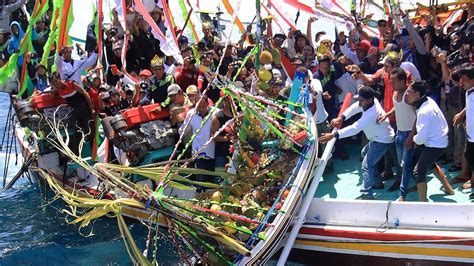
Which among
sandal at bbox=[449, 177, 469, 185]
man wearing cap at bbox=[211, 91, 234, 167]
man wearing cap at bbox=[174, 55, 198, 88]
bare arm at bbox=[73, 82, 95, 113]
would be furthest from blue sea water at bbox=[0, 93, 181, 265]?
sandal at bbox=[449, 177, 469, 185]

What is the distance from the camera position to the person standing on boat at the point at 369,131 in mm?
8109

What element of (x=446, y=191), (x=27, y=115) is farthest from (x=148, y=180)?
(x=446, y=191)

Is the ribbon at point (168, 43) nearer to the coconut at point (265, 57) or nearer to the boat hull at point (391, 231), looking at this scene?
the coconut at point (265, 57)

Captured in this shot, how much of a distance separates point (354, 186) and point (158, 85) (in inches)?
129

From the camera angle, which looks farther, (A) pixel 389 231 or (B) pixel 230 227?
(A) pixel 389 231

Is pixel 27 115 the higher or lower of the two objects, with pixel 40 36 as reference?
lower

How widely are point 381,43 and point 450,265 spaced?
16.1 ft

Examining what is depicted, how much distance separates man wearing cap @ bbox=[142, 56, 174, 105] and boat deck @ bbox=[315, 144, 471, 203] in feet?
8.92

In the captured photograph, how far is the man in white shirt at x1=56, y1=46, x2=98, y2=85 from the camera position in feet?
38.7

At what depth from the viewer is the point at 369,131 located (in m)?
8.26

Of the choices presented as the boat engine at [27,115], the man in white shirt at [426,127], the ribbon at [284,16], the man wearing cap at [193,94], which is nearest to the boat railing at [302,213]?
the man in white shirt at [426,127]

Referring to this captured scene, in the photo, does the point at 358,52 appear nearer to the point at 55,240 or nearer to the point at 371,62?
the point at 371,62

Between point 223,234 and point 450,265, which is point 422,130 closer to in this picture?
point 450,265

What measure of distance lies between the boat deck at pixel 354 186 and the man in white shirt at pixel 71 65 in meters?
5.00
